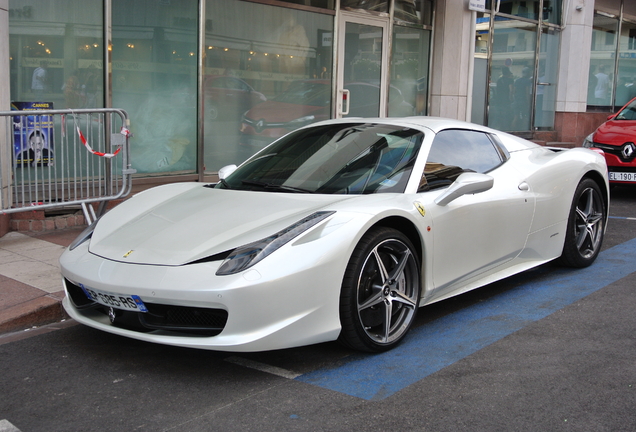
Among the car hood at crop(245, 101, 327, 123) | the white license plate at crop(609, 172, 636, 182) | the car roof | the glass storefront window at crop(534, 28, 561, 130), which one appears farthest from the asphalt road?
the glass storefront window at crop(534, 28, 561, 130)

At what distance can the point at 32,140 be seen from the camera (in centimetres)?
650

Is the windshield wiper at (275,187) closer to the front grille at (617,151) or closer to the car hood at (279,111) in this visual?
the car hood at (279,111)

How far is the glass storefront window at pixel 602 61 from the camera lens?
1928 cm

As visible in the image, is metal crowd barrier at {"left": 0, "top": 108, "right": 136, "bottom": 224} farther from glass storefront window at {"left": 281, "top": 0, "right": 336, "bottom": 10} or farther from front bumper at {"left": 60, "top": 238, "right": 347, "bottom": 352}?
glass storefront window at {"left": 281, "top": 0, "right": 336, "bottom": 10}

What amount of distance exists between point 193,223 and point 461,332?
1.84m

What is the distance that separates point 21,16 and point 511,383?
A: 6.52 metres

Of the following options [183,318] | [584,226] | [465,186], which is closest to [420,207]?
[465,186]

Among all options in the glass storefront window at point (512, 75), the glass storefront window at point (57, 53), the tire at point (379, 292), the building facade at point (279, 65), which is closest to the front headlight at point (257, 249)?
the tire at point (379, 292)

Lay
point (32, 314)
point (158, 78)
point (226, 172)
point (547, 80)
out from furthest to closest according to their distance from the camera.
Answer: point (547, 80)
point (158, 78)
point (226, 172)
point (32, 314)

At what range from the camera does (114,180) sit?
7379 millimetres

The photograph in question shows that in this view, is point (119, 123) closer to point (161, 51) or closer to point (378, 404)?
point (161, 51)

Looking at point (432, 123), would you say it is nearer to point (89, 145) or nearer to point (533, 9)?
point (89, 145)

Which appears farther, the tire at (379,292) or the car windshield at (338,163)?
the car windshield at (338,163)

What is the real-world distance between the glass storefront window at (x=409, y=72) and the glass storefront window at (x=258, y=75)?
1.98 m
